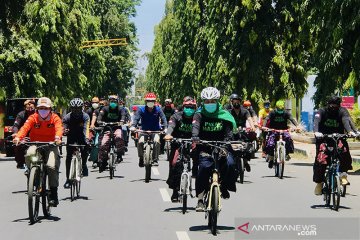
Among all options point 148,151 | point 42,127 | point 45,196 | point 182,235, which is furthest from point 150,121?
point 182,235

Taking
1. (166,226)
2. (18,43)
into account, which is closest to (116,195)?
(166,226)

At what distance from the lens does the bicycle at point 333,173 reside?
1249cm

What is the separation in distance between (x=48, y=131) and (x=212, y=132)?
9.06ft

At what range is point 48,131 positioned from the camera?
11.9m

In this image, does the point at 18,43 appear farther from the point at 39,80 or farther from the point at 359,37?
the point at 359,37

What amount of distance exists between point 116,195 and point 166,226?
14.5ft

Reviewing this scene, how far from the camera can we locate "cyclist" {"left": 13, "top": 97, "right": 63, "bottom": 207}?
38.1ft

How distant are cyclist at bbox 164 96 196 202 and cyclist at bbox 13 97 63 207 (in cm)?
192

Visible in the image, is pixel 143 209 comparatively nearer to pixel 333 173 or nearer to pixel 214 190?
pixel 214 190

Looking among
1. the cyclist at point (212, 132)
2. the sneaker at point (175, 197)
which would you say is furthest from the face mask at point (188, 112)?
the cyclist at point (212, 132)

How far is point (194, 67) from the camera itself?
6462 cm

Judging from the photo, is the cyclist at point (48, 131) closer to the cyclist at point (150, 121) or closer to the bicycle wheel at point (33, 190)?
the bicycle wheel at point (33, 190)

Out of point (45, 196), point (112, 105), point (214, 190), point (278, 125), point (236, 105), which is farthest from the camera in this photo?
point (112, 105)

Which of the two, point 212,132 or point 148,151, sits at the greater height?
point 212,132
